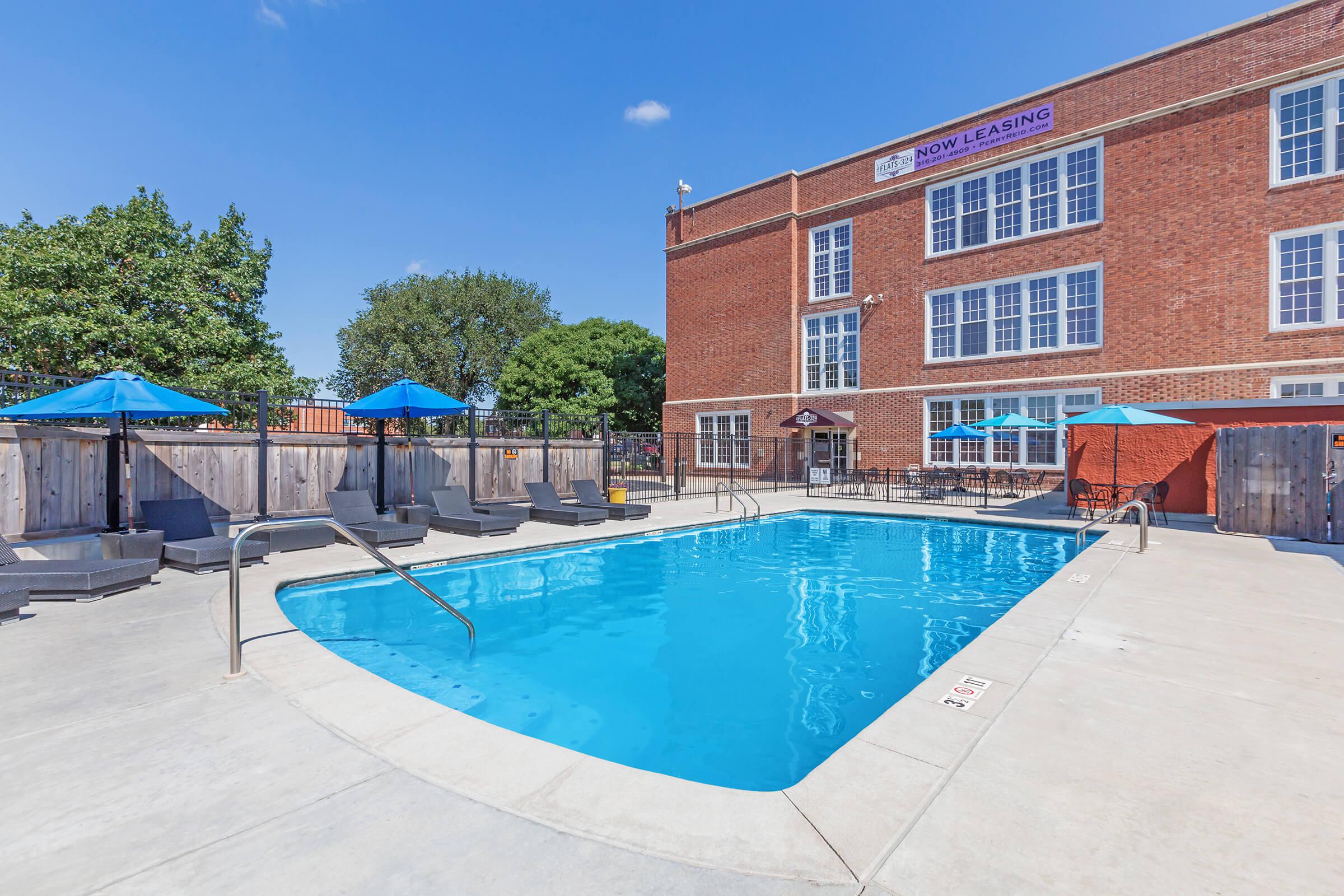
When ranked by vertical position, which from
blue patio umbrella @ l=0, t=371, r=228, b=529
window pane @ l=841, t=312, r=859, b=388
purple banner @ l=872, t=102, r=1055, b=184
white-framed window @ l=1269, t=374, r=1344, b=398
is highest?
purple banner @ l=872, t=102, r=1055, b=184

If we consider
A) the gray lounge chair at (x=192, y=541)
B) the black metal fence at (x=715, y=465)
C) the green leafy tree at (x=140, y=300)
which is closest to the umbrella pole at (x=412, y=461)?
the gray lounge chair at (x=192, y=541)

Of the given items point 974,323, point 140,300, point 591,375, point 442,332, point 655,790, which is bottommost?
point 655,790

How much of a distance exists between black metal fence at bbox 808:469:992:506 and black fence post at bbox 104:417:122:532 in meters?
15.6

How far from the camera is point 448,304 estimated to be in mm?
33156

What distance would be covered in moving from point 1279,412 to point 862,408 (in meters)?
12.6

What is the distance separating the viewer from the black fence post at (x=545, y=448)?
14797 mm

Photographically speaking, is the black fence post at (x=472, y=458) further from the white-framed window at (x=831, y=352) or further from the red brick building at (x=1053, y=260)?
the white-framed window at (x=831, y=352)

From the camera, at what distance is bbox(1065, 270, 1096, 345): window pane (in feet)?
61.3

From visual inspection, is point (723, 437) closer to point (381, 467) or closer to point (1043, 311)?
point (1043, 311)

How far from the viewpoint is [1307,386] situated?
15438 millimetres

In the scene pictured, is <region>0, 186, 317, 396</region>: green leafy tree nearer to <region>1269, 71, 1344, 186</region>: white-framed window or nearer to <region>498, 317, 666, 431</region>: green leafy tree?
<region>498, 317, 666, 431</region>: green leafy tree

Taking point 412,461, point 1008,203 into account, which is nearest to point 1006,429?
point 1008,203

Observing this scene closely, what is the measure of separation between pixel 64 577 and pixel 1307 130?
86.8ft

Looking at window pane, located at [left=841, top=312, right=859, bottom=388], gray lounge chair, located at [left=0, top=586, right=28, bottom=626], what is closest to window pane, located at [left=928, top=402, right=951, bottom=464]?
window pane, located at [left=841, top=312, right=859, bottom=388]
